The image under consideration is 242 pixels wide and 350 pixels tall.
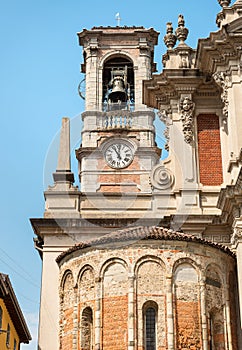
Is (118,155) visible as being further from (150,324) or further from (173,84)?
(150,324)

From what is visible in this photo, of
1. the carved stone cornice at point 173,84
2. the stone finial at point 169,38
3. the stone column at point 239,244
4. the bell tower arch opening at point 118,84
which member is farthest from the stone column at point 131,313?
the bell tower arch opening at point 118,84

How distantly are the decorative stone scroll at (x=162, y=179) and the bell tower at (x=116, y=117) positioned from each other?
1311 centimetres

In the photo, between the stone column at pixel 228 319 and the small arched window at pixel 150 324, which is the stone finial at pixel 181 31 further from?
the small arched window at pixel 150 324

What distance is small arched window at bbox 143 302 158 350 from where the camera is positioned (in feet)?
54.6

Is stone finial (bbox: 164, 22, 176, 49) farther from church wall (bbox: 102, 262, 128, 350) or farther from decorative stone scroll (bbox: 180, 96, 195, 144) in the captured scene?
church wall (bbox: 102, 262, 128, 350)

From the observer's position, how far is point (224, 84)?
21.3 meters

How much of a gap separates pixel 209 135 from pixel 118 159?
1475 centimetres

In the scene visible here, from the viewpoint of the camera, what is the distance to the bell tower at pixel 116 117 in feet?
120

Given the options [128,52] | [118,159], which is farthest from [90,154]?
[128,52]

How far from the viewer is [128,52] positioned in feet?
128

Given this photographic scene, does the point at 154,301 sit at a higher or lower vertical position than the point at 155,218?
lower

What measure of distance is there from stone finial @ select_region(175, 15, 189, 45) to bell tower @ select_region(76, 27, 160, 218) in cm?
1142

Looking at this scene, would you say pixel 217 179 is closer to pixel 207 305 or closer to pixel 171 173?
pixel 171 173

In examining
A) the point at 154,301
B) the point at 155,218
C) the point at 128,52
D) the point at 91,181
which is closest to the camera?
the point at 154,301
